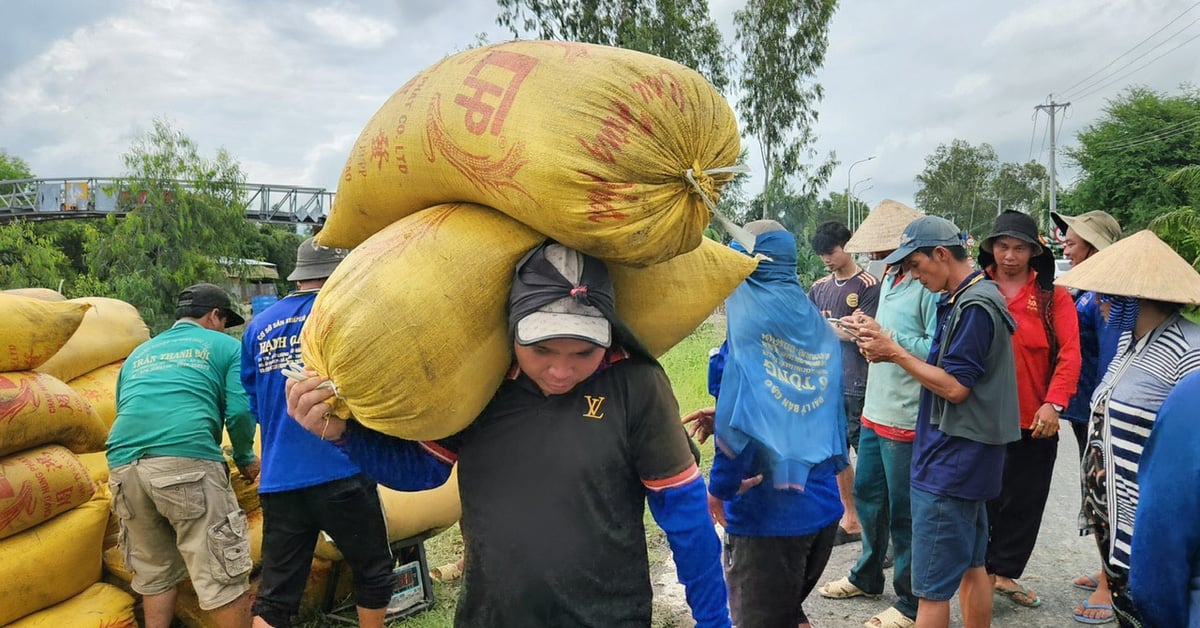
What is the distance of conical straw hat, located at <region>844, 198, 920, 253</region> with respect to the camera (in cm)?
466

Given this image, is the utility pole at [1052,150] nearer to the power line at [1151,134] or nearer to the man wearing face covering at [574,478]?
the power line at [1151,134]

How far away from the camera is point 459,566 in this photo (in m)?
4.34

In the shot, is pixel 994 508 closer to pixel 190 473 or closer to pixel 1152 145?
pixel 190 473

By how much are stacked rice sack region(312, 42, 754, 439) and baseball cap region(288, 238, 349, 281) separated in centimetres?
186

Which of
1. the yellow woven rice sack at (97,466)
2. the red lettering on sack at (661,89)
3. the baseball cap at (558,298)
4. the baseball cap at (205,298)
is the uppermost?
the red lettering on sack at (661,89)

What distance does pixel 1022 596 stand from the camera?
3.68 m

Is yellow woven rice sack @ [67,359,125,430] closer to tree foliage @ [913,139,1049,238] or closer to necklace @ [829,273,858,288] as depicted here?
necklace @ [829,273,858,288]

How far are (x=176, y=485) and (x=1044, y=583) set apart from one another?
4626mm

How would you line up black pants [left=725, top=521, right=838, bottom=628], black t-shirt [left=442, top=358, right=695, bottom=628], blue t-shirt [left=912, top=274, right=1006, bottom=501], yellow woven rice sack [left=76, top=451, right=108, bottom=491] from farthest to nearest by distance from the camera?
yellow woven rice sack [left=76, top=451, right=108, bottom=491] < blue t-shirt [left=912, top=274, right=1006, bottom=501] < black pants [left=725, top=521, right=838, bottom=628] < black t-shirt [left=442, top=358, right=695, bottom=628]

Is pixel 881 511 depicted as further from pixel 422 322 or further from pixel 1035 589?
pixel 422 322

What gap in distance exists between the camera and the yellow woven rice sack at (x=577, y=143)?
4.79 feet

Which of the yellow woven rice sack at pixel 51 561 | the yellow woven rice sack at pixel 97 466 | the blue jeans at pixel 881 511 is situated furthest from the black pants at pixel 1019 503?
the yellow woven rice sack at pixel 97 466

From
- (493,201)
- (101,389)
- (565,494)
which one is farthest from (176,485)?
(493,201)

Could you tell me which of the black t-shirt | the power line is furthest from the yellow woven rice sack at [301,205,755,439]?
the power line
